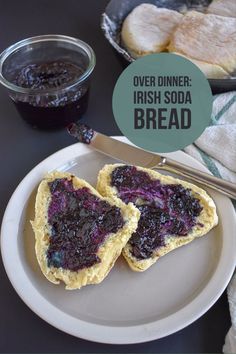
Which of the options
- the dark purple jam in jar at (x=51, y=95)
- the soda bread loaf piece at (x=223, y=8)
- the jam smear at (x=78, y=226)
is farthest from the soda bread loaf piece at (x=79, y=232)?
the soda bread loaf piece at (x=223, y=8)

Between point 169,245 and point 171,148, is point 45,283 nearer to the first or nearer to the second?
point 169,245

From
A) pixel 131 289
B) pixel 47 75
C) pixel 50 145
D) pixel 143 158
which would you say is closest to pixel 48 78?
pixel 47 75

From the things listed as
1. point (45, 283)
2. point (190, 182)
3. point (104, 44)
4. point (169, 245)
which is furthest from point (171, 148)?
point (104, 44)

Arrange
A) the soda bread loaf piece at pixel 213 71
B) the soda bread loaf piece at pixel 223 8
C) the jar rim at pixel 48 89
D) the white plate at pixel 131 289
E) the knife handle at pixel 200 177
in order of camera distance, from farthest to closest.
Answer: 1. the soda bread loaf piece at pixel 223 8
2. the soda bread loaf piece at pixel 213 71
3. the jar rim at pixel 48 89
4. the knife handle at pixel 200 177
5. the white plate at pixel 131 289

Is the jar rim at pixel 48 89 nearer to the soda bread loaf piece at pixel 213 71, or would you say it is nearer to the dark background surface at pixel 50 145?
the dark background surface at pixel 50 145

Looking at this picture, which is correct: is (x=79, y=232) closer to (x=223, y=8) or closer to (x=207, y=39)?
(x=207, y=39)

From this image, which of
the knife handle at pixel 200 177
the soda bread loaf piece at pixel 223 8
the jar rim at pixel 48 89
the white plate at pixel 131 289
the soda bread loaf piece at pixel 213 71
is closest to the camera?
the white plate at pixel 131 289

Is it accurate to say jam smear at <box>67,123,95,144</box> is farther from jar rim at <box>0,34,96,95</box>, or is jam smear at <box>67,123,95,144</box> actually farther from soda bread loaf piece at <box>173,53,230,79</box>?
soda bread loaf piece at <box>173,53,230,79</box>
